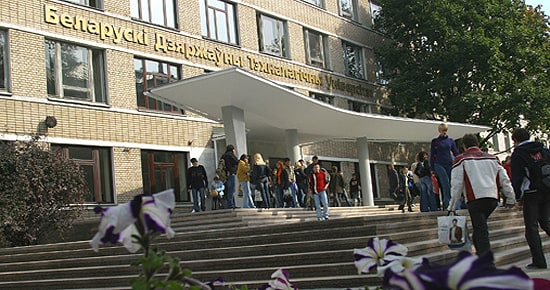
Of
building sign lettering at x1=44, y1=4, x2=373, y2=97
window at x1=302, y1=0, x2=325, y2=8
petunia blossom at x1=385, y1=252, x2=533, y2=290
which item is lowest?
petunia blossom at x1=385, y1=252, x2=533, y2=290

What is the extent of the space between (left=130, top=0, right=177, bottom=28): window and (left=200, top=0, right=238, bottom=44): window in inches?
58.8

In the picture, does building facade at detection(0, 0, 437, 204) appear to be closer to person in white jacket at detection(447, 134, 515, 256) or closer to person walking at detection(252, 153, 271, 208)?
person walking at detection(252, 153, 271, 208)

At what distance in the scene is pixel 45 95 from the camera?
2005cm

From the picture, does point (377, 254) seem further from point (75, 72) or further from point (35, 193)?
point (75, 72)

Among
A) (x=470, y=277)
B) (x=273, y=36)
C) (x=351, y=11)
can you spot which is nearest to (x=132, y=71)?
(x=273, y=36)

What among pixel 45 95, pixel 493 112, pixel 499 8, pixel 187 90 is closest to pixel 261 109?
pixel 187 90

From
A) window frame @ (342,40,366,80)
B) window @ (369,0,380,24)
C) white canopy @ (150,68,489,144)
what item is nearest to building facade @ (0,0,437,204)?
white canopy @ (150,68,489,144)

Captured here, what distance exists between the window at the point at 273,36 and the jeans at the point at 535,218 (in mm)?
21084

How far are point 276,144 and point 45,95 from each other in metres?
10.8

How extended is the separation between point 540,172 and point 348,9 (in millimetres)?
28311

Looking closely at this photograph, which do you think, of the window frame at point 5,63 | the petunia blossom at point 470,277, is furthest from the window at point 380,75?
the petunia blossom at point 470,277

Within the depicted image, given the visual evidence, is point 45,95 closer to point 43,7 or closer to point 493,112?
point 43,7

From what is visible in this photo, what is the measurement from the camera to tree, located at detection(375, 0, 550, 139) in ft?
105

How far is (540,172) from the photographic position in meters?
8.44
